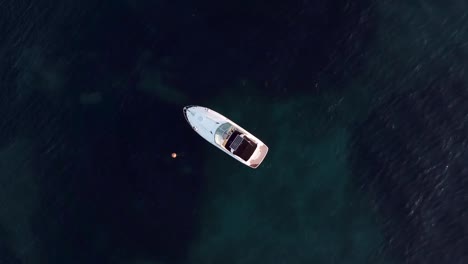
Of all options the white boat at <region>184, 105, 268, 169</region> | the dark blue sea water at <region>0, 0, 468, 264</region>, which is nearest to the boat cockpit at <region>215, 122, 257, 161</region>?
the white boat at <region>184, 105, 268, 169</region>

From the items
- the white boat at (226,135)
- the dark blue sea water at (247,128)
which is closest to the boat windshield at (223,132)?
the white boat at (226,135)

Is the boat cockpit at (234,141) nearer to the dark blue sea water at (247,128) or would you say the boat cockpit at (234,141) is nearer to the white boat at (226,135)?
the white boat at (226,135)

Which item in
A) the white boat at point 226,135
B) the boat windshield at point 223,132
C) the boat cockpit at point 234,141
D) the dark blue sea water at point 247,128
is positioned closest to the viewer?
the boat cockpit at point 234,141


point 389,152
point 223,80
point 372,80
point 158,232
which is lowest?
point 158,232

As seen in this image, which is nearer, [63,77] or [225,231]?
[225,231]

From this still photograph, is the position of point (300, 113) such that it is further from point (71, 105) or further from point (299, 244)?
point (71, 105)

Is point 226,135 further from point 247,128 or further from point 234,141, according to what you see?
point 247,128

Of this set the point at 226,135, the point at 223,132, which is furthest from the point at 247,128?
the point at 223,132

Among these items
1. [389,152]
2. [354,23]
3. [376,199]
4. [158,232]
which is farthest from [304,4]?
[158,232]
